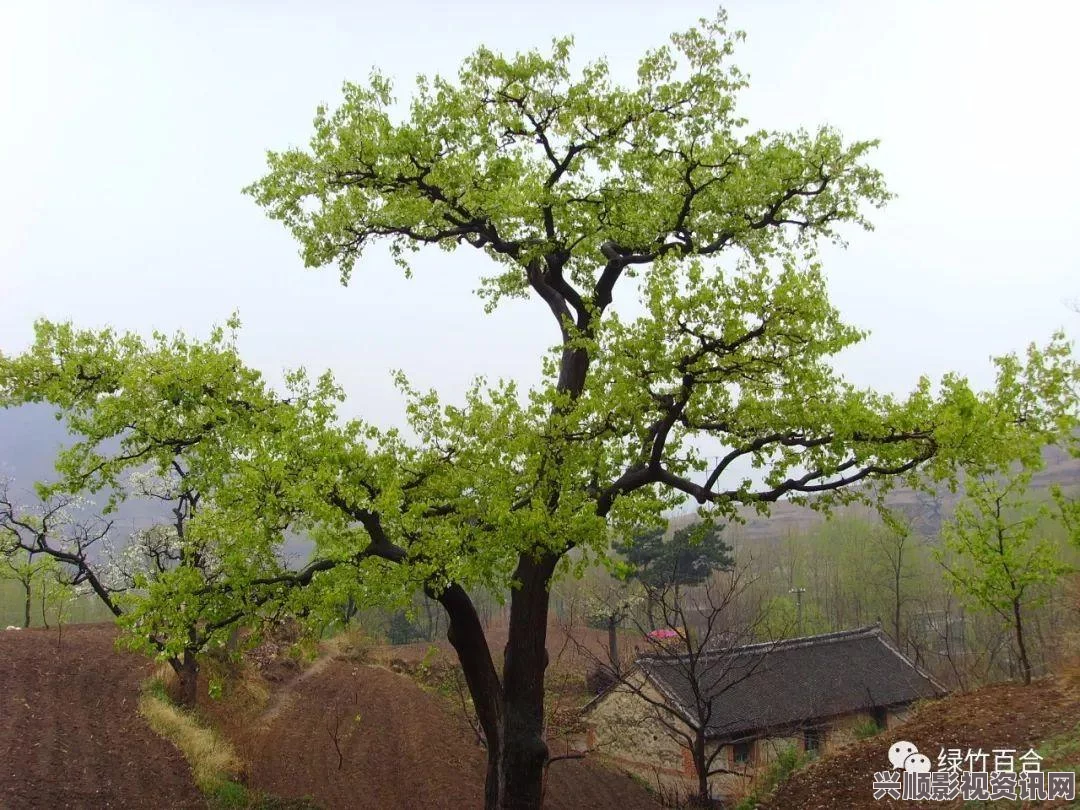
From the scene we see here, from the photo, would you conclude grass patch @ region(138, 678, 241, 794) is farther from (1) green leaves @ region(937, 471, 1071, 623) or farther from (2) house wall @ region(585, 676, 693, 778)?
(1) green leaves @ region(937, 471, 1071, 623)

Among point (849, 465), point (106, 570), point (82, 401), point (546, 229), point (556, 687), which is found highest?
point (546, 229)

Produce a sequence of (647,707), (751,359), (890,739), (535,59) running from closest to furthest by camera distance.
Result: (751,359)
(535,59)
(890,739)
(647,707)

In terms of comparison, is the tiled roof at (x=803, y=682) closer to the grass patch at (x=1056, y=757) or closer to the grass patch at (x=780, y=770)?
the grass patch at (x=780, y=770)

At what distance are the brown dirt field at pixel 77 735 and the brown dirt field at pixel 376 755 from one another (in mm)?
2411

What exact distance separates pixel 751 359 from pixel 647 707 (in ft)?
59.5

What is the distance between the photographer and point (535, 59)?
30.7 feet

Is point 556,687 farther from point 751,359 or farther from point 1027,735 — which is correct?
point 751,359

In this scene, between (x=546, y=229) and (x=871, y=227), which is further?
(x=871, y=227)

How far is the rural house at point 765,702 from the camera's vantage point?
69.9 ft

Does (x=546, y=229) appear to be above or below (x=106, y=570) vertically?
A: above

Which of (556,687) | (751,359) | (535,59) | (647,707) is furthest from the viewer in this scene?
(556,687)

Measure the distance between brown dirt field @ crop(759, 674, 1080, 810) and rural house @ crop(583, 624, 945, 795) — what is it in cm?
773

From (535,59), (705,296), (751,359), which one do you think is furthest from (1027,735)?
(535,59)

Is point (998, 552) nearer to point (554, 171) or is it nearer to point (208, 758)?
point (554, 171)
